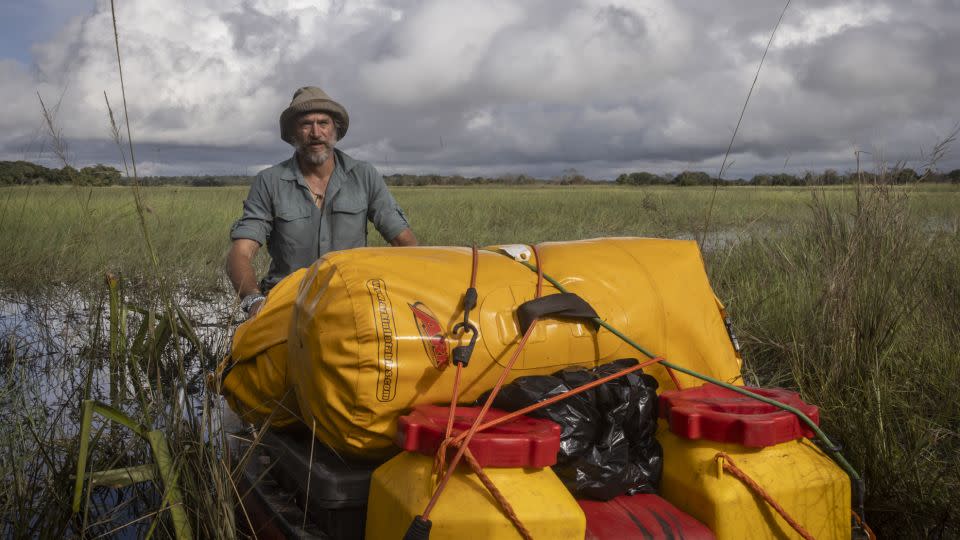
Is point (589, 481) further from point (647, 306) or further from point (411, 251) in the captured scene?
point (411, 251)

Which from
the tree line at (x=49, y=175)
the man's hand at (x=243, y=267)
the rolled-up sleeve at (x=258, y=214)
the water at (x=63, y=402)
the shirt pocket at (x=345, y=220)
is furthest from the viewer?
the shirt pocket at (x=345, y=220)

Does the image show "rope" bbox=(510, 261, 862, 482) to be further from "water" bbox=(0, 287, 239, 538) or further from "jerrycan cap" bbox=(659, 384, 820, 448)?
"water" bbox=(0, 287, 239, 538)

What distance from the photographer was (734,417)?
174cm

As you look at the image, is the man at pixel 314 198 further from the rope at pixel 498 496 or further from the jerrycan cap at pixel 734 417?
the rope at pixel 498 496

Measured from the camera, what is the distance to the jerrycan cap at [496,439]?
1549 mm

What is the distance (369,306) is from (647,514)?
80 centimetres

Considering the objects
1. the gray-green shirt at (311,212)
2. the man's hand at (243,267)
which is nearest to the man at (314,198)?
the gray-green shirt at (311,212)

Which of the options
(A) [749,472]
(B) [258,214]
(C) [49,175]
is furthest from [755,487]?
(C) [49,175]

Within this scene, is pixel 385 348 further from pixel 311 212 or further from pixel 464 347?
pixel 311 212

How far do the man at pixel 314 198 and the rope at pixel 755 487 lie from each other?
2.46m

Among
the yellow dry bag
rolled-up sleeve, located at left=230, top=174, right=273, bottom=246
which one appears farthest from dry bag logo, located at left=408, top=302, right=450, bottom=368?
rolled-up sleeve, located at left=230, top=174, right=273, bottom=246

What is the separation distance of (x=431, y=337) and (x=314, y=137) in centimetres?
231

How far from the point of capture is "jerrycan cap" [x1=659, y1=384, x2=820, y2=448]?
173 centimetres

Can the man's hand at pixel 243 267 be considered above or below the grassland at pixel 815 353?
above
